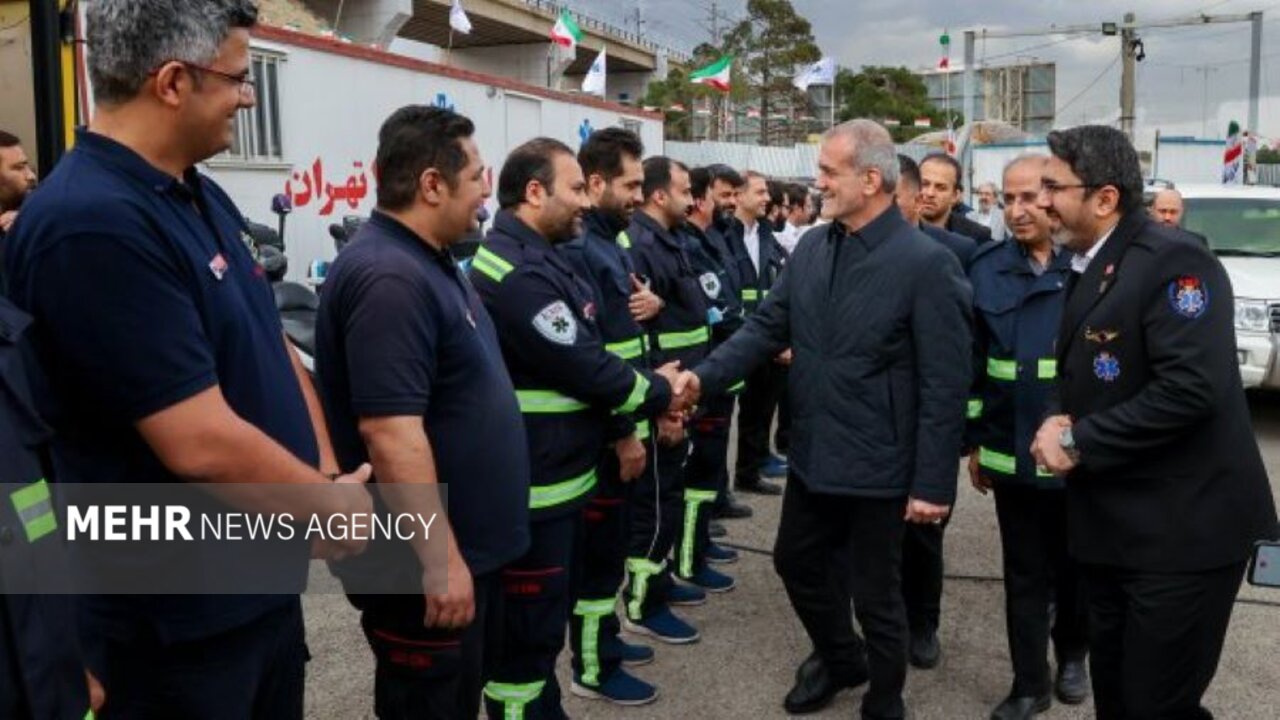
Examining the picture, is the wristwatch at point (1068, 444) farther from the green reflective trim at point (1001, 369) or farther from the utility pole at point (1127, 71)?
the utility pole at point (1127, 71)

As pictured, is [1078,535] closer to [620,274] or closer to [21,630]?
[620,274]

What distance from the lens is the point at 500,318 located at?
323 centimetres

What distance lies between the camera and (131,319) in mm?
1752

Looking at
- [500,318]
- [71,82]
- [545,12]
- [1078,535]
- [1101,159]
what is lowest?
[1078,535]

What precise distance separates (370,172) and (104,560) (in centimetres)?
833

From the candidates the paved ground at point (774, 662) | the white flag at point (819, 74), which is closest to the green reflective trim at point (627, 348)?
the paved ground at point (774, 662)

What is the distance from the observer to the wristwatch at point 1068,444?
8.98 feet

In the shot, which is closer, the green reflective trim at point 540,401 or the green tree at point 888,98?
the green reflective trim at point 540,401

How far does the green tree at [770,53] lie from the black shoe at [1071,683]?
1849 inches

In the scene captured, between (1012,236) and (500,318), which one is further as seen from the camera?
(1012,236)

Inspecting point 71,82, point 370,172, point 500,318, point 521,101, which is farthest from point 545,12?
point 500,318

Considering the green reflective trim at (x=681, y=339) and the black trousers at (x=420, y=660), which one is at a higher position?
the green reflective trim at (x=681, y=339)

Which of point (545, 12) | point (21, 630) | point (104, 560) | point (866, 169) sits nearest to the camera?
point (21, 630)

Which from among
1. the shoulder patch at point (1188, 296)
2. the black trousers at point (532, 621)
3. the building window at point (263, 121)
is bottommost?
the black trousers at point (532, 621)
